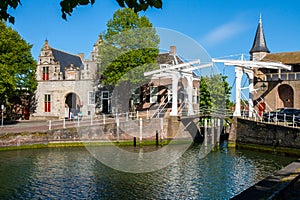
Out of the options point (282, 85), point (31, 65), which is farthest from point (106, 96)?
point (282, 85)

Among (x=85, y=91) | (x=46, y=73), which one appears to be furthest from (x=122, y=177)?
(x=46, y=73)

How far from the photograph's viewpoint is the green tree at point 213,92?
3053 centimetres

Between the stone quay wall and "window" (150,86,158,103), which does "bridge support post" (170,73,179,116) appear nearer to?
the stone quay wall

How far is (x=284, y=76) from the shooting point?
28.8 meters

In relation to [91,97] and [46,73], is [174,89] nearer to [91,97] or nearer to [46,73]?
[91,97]

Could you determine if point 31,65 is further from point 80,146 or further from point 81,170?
point 81,170

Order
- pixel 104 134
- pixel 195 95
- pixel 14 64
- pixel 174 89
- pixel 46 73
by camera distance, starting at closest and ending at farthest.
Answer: pixel 104 134, pixel 174 89, pixel 14 64, pixel 195 95, pixel 46 73

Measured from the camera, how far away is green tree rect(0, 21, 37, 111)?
2345 centimetres

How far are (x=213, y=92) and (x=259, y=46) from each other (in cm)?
656

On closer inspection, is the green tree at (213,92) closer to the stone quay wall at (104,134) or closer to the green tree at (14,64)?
the stone quay wall at (104,134)

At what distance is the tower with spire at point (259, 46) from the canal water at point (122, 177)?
15.1 meters

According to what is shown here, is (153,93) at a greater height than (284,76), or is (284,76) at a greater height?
(284,76)

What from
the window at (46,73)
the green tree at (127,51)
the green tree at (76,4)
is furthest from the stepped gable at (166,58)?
the green tree at (76,4)

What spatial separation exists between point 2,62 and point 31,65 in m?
4.02
